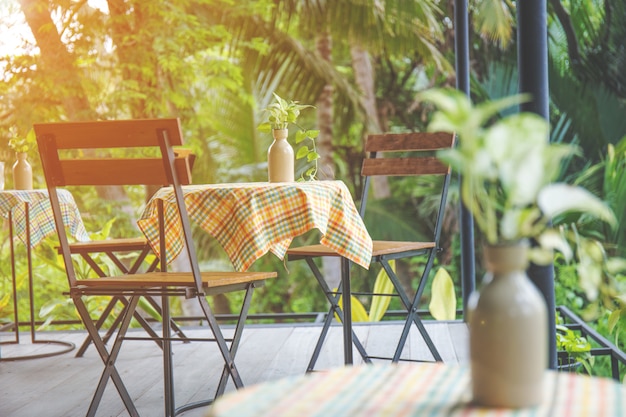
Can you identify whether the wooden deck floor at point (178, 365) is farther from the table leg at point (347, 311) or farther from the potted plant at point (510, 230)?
the potted plant at point (510, 230)

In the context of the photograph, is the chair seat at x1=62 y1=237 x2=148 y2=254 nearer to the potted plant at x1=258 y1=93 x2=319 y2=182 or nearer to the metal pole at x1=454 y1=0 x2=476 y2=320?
the potted plant at x1=258 y1=93 x2=319 y2=182

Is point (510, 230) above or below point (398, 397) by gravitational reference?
above

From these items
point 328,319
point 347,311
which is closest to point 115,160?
point 347,311

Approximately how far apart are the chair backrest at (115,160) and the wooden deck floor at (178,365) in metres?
0.77

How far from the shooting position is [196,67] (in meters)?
7.77

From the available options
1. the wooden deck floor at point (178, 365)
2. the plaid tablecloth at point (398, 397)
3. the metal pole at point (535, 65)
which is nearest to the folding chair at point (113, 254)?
the wooden deck floor at point (178, 365)

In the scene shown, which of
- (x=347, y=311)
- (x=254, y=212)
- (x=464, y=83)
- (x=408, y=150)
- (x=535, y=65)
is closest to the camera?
(x=535, y=65)

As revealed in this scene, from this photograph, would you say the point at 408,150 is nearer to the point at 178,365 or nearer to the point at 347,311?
the point at 347,311

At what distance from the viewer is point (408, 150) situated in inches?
145

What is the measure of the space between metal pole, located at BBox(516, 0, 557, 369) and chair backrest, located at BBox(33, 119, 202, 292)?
38.9 inches

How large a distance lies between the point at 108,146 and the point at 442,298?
2917 mm

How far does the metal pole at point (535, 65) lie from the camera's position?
2.13 m

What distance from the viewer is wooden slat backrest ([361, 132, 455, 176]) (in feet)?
11.8

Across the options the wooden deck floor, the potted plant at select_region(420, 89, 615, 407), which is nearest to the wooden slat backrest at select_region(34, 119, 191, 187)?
the wooden deck floor
